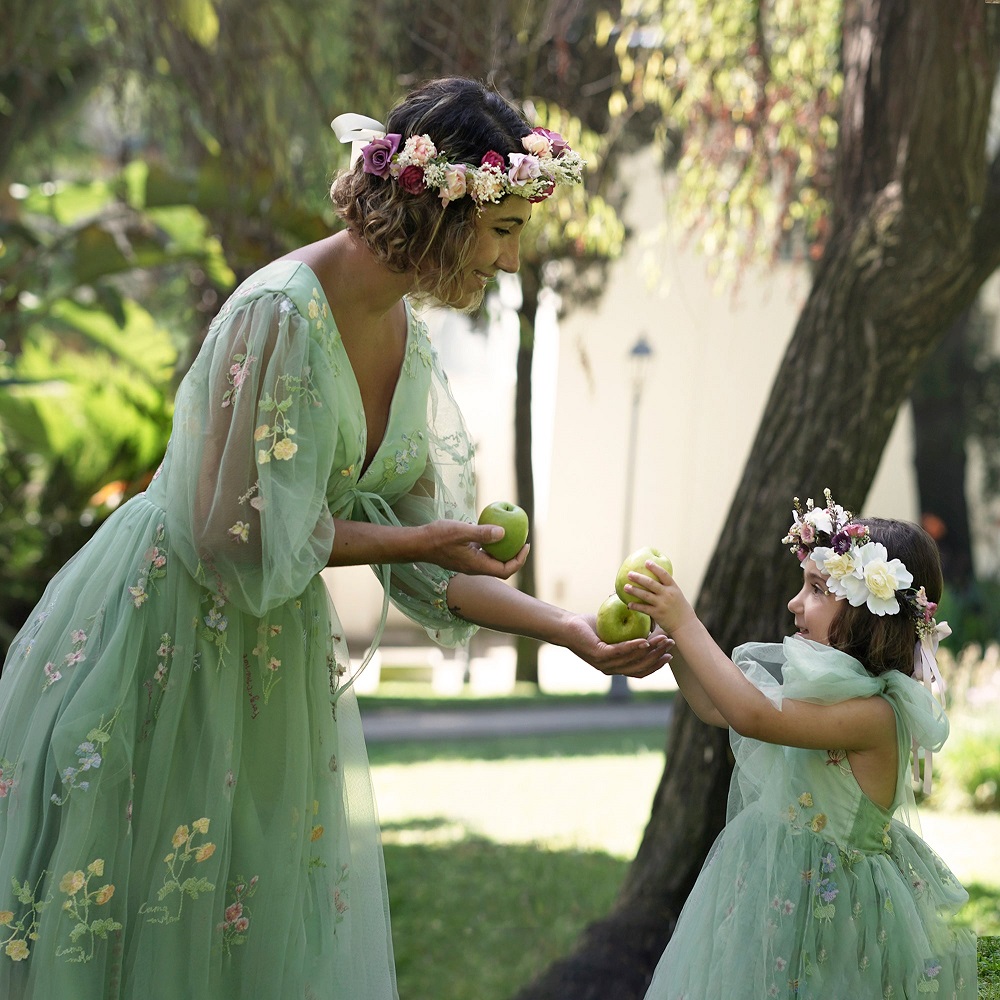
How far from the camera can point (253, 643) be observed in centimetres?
266

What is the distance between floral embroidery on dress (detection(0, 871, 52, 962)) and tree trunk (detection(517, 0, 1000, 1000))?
89.7 inches

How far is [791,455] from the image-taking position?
173 inches

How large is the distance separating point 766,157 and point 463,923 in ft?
11.7

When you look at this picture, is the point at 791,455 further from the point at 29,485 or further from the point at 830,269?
the point at 29,485

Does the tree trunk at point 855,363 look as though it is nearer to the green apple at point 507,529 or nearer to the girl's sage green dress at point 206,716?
the green apple at point 507,529

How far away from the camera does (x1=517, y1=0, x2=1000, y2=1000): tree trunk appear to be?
4332 millimetres

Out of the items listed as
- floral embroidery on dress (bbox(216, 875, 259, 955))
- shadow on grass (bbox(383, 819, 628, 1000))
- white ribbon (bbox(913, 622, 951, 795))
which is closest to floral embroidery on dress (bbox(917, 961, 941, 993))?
white ribbon (bbox(913, 622, 951, 795))

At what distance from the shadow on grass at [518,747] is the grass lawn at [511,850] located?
2 cm

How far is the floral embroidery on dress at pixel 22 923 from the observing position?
244 cm

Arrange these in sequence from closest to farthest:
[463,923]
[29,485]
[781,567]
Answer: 1. [781,567]
2. [463,923]
3. [29,485]

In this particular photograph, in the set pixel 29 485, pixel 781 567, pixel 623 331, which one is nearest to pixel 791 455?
pixel 781 567

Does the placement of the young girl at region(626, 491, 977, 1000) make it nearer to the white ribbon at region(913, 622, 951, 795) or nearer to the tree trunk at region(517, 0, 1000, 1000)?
the white ribbon at region(913, 622, 951, 795)

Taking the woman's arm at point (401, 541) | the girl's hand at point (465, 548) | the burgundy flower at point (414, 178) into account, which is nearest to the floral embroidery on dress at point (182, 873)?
the woman's arm at point (401, 541)

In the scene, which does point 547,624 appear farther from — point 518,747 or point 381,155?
point 518,747
